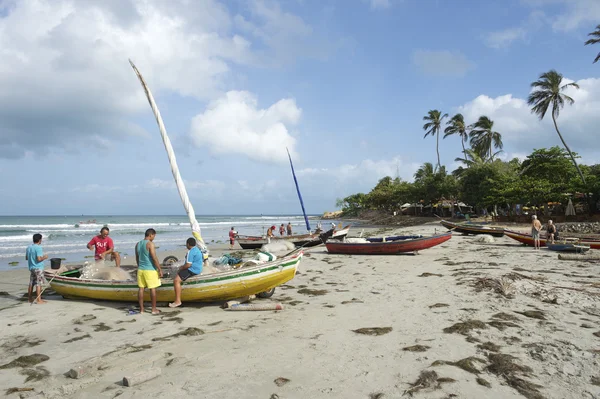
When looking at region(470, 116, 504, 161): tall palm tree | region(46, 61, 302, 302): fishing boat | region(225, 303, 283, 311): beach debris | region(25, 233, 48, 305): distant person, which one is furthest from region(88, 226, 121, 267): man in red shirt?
region(470, 116, 504, 161): tall palm tree

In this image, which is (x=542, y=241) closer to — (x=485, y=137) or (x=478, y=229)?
(x=478, y=229)

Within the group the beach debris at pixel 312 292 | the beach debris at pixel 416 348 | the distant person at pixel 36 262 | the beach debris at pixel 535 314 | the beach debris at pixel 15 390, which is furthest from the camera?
the beach debris at pixel 312 292

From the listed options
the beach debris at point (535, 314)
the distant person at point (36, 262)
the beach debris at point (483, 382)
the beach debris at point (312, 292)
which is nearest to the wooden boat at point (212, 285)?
the distant person at point (36, 262)

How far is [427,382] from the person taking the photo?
169 inches

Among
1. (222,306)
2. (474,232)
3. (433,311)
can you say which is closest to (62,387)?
(222,306)

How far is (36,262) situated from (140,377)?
647 cm

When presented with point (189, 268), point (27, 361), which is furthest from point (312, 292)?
point (27, 361)

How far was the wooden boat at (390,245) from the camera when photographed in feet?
54.0

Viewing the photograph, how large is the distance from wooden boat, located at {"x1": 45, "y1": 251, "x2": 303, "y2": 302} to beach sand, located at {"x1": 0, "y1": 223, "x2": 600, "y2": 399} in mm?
366

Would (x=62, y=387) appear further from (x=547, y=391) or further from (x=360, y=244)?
(x=360, y=244)

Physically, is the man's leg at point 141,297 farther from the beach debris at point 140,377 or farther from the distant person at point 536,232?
the distant person at point 536,232

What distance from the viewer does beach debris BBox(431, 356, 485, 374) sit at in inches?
181

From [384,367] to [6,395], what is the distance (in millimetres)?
5017

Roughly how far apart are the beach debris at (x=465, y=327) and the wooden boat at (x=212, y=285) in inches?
158
